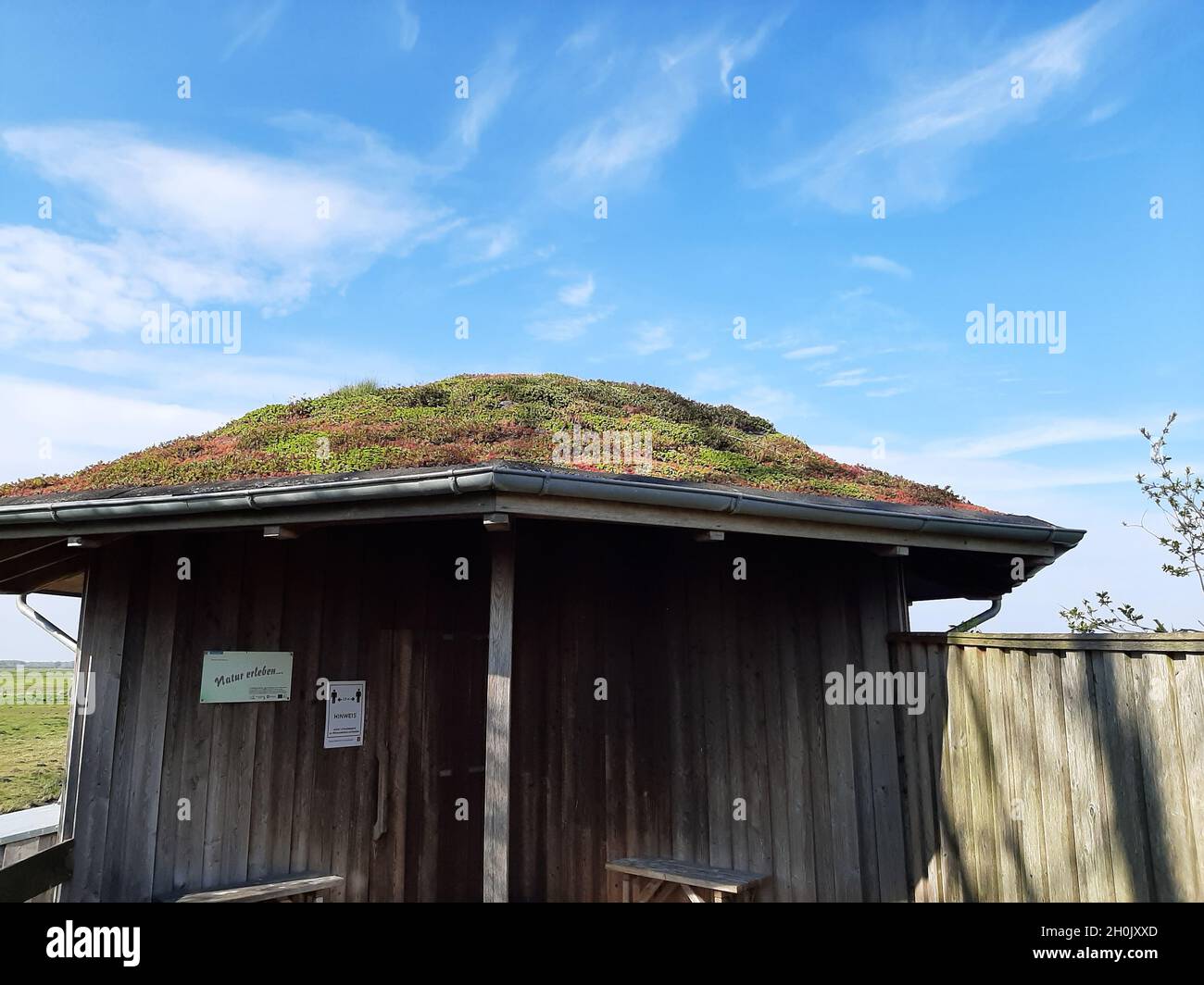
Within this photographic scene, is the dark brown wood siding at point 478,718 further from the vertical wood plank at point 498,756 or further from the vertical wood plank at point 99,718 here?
the vertical wood plank at point 498,756

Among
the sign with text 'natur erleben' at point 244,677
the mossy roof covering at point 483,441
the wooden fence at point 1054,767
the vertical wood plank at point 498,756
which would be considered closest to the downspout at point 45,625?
the mossy roof covering at point 483,441

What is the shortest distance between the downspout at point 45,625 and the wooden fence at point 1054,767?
6.41 m

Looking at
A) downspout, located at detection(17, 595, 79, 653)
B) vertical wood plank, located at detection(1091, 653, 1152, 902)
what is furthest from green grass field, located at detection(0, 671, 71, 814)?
vertical wood plank, located at detection(1091, 653, 1152, 902)

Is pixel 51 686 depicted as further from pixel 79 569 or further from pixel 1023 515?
pixel 1023 515

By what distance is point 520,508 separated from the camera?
394cm

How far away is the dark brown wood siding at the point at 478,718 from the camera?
17.4ft

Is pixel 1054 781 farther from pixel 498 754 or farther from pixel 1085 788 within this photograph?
pixel 498 754

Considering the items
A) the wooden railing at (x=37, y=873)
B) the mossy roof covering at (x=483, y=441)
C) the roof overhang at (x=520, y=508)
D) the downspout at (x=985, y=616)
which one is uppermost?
the mossy roof covering at (x=483, y=441)

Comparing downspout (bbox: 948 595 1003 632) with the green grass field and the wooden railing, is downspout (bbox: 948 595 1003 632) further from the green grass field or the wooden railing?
the green grass field

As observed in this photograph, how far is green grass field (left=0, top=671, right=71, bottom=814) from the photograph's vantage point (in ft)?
61.3

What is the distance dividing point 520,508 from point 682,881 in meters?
3.13

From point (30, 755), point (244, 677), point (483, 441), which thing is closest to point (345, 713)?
point (244, 677)
